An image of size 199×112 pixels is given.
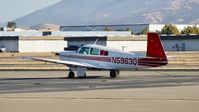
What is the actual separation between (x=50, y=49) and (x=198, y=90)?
3773 inches

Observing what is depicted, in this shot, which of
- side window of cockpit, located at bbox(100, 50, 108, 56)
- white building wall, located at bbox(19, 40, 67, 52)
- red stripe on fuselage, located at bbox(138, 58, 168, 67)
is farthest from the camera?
white building wall, located at bbox(19, 40, 67, 52)

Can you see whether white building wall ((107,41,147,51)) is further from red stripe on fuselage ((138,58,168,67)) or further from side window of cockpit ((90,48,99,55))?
red stripe on fuselage ((138,58,168,67))

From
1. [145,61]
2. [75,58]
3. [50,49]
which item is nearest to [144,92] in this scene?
[145,61]

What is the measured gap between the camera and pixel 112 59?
3334cm

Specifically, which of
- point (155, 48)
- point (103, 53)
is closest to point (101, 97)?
point (155, 48)

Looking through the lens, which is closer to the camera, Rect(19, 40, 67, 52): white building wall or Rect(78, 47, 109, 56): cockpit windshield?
Rect(78, 47, 109, 56): cockpit windshield

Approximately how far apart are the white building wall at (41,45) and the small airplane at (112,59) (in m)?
83.3

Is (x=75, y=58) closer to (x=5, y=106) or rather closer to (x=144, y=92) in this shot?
(x=144, y=92)

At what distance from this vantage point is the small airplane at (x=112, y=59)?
32.2 meters

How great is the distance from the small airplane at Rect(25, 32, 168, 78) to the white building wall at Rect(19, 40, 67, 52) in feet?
273

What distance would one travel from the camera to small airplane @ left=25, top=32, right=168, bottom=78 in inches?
1268

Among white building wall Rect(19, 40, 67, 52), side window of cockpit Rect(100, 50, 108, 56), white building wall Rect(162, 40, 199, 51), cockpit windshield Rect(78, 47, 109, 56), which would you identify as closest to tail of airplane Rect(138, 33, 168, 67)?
side window of cockpit Rect(100, 50, 108, 56)

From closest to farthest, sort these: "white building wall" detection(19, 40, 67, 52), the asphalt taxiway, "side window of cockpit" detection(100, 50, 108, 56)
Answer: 1. the asphalt taxiway
2. "side window of cockpit" detection(100, 50, 108, 56)
3. "white building wall" detection(19, 40, 67, 52)

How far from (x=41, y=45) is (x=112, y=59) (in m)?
87.4
